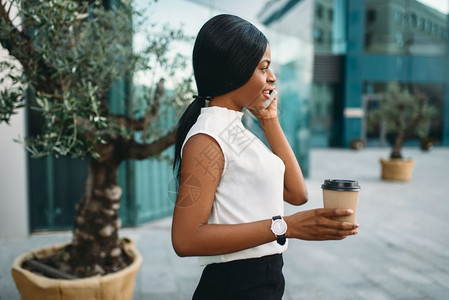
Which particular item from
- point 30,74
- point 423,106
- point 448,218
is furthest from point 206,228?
point 423,106

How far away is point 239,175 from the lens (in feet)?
3.79

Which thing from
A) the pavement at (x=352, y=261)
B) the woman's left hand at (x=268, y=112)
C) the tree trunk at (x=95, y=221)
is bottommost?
the pavement at (x=352, y=261)

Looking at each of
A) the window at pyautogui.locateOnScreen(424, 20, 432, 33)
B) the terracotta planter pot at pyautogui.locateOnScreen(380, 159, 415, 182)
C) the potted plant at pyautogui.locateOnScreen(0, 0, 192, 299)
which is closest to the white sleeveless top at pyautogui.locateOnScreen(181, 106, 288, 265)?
the potted plant at pyautogui.locateOnScreen(0, 0, 192, 299)

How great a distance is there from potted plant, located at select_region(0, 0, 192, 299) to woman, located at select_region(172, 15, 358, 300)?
1106 millimetres

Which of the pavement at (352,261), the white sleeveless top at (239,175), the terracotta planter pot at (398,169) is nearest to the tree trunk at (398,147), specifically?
the terracotta planter pot at (398,169)

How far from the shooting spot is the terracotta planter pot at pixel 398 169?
935 centimetres

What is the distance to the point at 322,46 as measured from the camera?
67.7 ft

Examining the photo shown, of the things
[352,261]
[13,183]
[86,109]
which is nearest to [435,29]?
[352,261]

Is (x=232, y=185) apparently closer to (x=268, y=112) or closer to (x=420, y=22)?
(x=268, y=112)

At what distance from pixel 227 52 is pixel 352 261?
12.1ft

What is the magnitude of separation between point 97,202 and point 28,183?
2469 millimetres

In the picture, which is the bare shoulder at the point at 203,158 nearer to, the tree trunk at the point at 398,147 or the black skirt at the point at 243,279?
the black skirt at the point at 243,279

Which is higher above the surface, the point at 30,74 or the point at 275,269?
the point at 30,74

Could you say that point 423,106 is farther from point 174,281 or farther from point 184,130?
point 184,130
